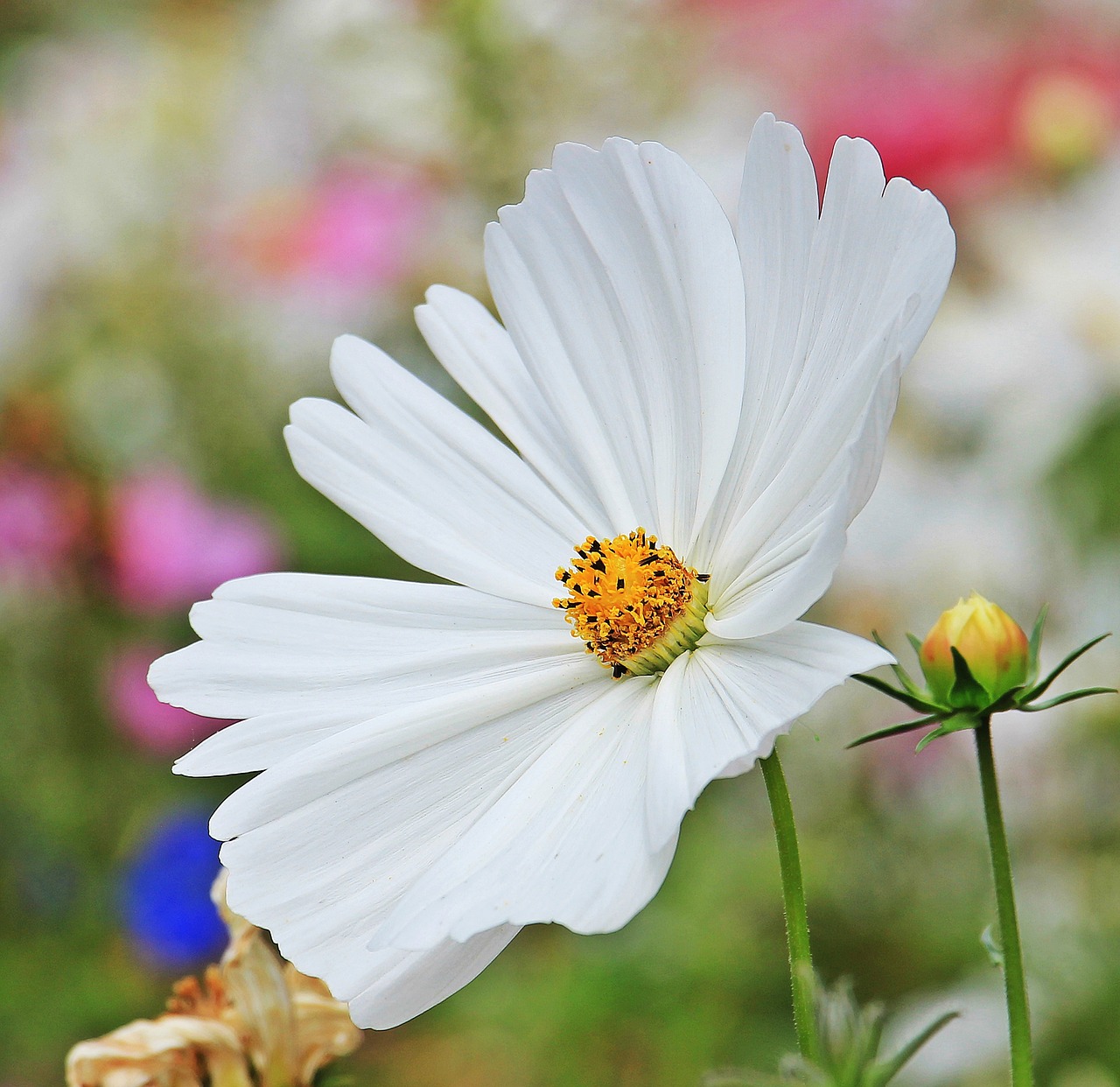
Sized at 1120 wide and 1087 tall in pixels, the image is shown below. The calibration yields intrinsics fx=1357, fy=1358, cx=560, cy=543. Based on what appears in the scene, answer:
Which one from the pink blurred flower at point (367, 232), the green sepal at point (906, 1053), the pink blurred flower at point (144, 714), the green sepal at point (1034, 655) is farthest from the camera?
the pink blurred flower at point (367, 232)

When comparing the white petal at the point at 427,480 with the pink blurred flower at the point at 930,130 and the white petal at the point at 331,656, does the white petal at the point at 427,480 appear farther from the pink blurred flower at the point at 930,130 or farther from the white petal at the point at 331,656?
the pink blurred flower at the point at 930,130

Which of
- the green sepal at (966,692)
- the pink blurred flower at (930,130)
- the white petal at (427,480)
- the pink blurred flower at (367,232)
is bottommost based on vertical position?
the green sepal at (966,692)

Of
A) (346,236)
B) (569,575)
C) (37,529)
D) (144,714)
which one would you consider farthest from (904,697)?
(346,236)

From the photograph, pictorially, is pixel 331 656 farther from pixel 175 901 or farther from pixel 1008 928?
pixel 175 901

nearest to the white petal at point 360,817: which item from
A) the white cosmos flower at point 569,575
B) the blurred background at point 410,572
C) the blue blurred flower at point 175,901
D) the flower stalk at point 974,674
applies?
the white cosmos flower at point 569,575

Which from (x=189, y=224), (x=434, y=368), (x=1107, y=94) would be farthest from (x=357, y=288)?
(x=1107, y=94)

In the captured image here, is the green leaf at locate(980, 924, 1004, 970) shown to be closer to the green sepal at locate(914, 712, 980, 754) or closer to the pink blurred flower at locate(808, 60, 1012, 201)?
the green sepal at locate(914, 712, 980, 754)

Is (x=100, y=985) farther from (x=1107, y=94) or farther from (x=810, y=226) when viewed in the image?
(x=1107, y=94)
